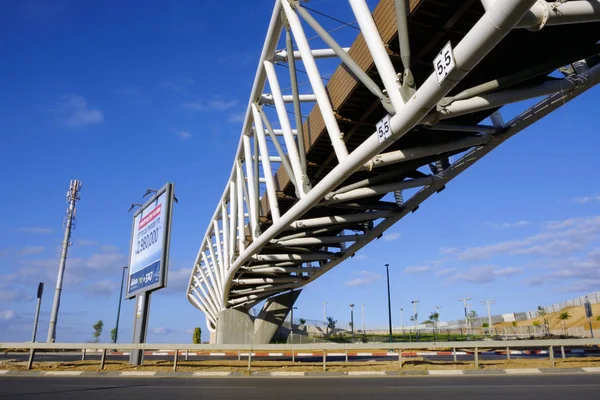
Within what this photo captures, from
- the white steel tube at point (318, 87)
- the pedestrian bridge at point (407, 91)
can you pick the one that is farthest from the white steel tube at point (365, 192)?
the white steel tube at point (318, 87)

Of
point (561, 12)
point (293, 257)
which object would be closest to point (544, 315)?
point (293, 257)

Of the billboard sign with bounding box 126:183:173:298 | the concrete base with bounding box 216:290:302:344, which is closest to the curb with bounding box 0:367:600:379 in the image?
the billboard sign with bounding box 126:183:173:298

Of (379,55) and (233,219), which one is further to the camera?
(233,219)

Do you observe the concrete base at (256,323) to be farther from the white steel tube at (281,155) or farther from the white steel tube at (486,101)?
the white steel tube at (486,101)

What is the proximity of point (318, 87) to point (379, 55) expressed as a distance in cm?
328

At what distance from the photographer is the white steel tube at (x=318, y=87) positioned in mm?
12047

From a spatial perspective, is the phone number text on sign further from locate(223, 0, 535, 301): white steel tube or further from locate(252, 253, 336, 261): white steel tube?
locate(223, 0, 535, 301): white steel tube

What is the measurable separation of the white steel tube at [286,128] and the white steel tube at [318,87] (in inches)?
80.2

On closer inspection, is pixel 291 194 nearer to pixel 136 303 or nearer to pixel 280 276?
pixel 136 303

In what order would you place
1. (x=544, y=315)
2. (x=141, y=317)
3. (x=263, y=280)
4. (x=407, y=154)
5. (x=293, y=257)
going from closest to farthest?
(x=407, y=154) < (x=141, y=317) < (x=293, y=257) < (x=263, y=280) < (x=544, y=315)

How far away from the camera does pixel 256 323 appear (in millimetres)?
37688

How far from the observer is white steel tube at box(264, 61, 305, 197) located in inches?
577

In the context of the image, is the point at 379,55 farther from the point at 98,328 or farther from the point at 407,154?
the point at 98,328

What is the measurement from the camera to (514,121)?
1362 cm
